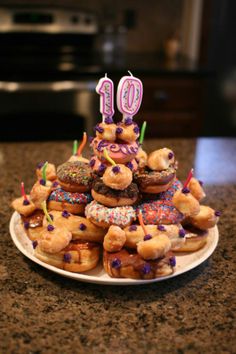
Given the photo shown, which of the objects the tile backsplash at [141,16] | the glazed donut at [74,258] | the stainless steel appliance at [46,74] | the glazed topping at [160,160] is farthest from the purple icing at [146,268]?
the tile backsplash at [141,16]

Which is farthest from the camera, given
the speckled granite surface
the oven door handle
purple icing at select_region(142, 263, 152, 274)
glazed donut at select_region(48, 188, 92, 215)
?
the oven door handle

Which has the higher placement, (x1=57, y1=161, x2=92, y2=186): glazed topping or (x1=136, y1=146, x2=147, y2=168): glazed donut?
(x1=136, y1=146, x2=147, y2=168): glazed donut

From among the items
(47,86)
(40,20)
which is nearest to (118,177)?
(47,86)

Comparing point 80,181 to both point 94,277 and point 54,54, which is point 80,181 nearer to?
point 94,277

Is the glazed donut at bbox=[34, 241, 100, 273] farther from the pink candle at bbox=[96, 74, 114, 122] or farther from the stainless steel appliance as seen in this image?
the stainless steel appliance

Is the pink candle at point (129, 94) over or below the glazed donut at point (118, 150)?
over

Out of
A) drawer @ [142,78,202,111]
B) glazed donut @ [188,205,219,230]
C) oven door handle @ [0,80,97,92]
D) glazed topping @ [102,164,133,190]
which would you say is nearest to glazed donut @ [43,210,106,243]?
glazed topping @ [102,164,133,190]

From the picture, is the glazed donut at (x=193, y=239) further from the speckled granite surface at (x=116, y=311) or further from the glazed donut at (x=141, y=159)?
the glazed donut at (x=141, y=159)

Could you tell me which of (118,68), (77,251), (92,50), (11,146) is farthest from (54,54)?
(77,251)
